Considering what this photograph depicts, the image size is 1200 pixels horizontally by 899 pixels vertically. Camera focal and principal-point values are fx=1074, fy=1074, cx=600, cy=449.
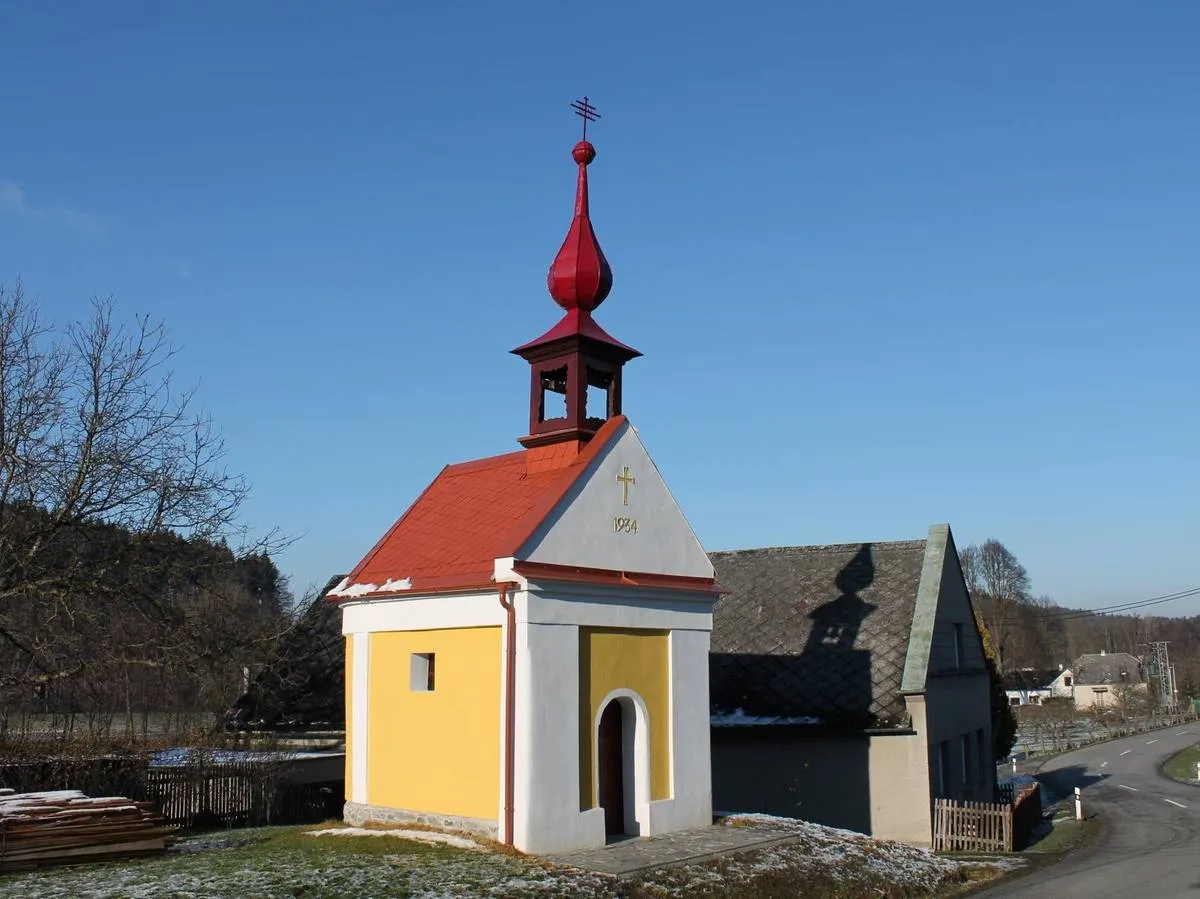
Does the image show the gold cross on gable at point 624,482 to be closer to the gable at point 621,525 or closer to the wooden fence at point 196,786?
the gable at point 621,525

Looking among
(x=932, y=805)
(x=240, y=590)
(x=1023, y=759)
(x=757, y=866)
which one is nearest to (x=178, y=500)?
(x=240, y=590)

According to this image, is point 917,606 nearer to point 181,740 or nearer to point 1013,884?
point 1013,884

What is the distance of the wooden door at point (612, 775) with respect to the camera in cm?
1526

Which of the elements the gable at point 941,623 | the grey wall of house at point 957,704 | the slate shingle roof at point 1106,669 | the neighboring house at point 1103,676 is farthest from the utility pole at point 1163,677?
the gable at point 941,623

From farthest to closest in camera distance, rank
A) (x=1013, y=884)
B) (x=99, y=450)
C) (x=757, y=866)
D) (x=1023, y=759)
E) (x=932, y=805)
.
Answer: (x=1023, y=759) < (x=932, y=805) < (x=99, y=450) < (x=1013, y=884) < (x=757, y=866)

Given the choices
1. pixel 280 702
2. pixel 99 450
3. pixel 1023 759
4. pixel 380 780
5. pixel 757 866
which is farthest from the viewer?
pixel 1023 759

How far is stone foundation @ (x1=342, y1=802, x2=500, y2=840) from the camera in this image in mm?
13773

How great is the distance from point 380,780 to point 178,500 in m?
6.81

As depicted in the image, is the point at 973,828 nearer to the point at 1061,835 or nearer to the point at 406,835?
the point at 1061,835

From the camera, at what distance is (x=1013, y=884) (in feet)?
54.0

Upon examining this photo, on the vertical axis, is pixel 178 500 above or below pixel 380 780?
above

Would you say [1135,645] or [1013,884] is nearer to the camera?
[1013,884]

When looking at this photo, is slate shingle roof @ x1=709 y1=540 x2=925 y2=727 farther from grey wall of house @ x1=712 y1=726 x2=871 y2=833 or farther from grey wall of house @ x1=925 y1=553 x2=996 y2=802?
grey wall of house @ x1=925 y1=553 x2=996 y2=802

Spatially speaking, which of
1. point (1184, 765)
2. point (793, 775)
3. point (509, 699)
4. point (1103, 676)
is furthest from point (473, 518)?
point (1103, 676)
